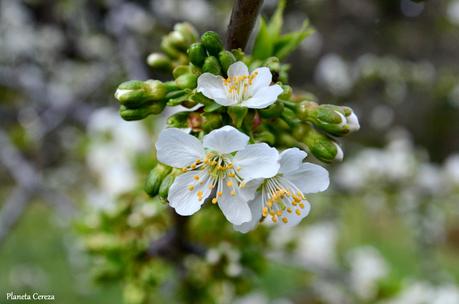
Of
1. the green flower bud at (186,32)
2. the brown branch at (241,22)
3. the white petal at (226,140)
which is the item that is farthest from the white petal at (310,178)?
the green flower bud at (186,32)

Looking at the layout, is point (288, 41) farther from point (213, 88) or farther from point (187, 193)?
point (187, 193)

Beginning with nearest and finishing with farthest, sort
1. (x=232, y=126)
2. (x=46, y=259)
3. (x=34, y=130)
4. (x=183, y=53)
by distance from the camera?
(x=232, y=126) < (x=183, y=53) < (x=34, y=130) < (x=46, y=259)

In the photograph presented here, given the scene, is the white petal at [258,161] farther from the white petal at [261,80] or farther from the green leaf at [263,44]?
the green leaf at [263,44]

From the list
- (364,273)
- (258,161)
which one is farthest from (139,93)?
(364,273)

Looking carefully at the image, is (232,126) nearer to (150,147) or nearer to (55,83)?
(150,147)

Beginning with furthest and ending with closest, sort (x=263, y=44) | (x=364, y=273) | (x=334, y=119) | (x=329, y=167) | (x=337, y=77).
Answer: (x=337, y=77)
(x=329, y=167)
(x=364, y=273)
(x=263, y=44)
(x=334, y=119)

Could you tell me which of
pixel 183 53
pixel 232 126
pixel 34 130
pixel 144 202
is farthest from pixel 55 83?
pixel 232 126
